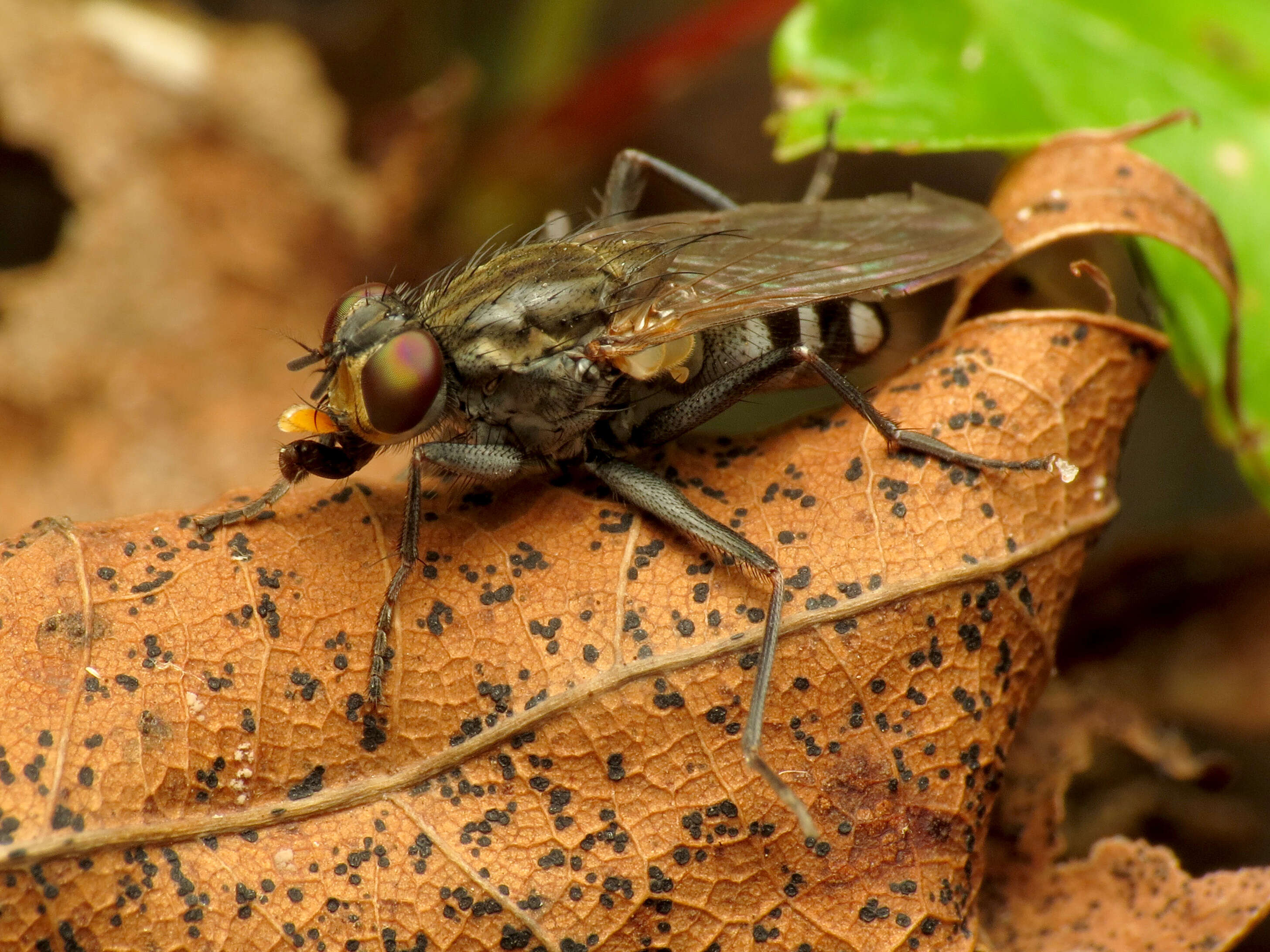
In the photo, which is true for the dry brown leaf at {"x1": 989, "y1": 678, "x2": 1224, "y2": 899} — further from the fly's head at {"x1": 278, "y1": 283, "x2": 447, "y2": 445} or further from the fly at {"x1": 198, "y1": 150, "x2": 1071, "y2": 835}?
the fly's head at {"x1": 278, "y1": 283, "x2": 447, "y2": 445}

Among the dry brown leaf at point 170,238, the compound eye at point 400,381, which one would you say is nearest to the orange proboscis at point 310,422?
the compound eye at point 400,381

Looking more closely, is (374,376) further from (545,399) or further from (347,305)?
(545,399)

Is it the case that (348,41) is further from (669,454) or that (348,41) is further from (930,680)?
(930,680)

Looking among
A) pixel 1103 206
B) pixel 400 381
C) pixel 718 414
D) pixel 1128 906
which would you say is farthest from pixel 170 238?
pixel 1128 906

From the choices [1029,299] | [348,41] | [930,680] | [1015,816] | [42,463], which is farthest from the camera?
[348,41]

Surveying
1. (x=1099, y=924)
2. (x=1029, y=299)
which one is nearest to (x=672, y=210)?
(x=1029, y=299)

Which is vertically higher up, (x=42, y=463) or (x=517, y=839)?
(x=42, y=463)
